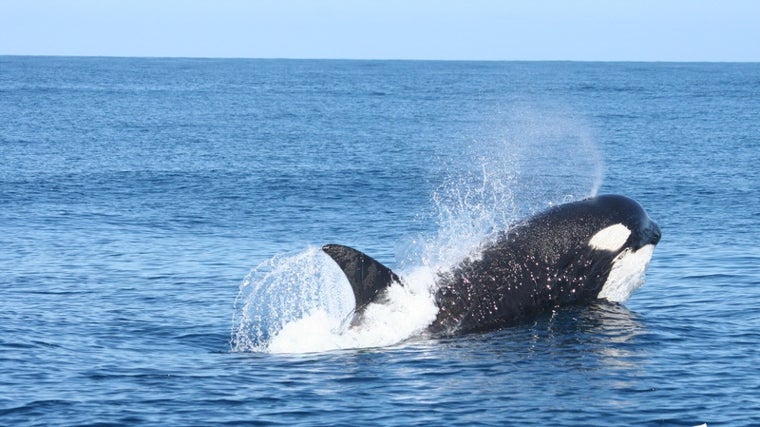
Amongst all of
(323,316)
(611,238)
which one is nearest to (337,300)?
(323,316)

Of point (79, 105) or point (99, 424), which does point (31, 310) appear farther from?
point (79, 105)

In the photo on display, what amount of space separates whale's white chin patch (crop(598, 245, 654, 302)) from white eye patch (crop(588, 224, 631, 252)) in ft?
0.84

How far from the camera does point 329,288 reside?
25.1m

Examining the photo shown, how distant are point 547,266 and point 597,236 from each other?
1.12m

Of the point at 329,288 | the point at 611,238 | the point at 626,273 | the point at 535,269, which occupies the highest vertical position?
the point at 611,238

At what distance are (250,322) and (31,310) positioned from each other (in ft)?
15.8

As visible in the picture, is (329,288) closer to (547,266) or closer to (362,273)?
(362,273)

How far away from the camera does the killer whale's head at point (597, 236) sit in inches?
859

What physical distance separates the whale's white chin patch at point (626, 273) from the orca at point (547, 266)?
0.02m

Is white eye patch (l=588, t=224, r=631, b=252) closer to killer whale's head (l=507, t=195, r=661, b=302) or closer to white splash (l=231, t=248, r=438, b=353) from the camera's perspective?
killer whale's head (l=507, t=195, r=661, b=302)

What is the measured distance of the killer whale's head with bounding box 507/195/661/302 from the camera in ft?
71.6

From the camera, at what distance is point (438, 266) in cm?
Answer: 2194

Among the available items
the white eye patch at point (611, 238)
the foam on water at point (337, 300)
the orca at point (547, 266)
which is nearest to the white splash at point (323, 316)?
the foam on water at point (337, 300)

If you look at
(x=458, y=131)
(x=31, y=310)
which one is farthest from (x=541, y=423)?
(x=458, y=131)
